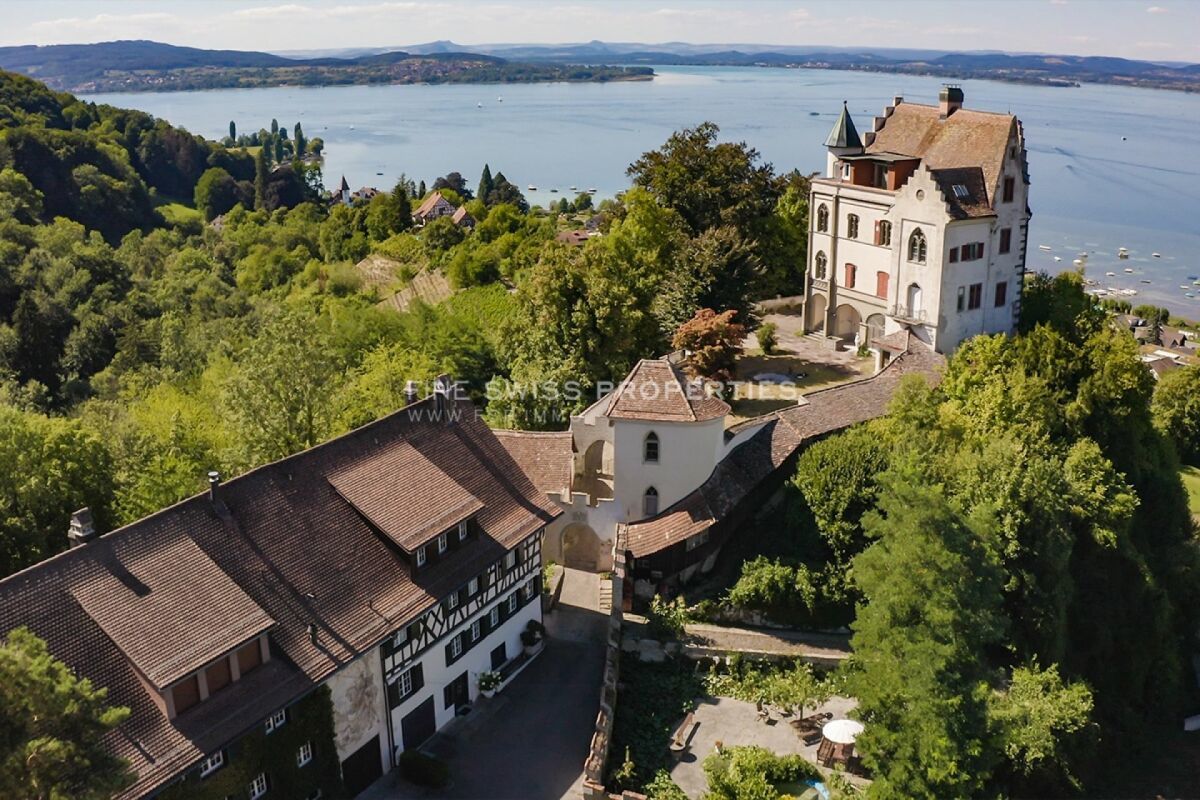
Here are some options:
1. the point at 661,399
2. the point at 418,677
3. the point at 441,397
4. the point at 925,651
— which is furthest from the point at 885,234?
the point at 418,677

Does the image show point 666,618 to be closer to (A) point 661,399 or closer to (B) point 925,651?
(A) point 661,399

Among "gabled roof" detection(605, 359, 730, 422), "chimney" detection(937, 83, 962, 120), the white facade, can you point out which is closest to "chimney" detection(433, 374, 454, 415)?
the white facade

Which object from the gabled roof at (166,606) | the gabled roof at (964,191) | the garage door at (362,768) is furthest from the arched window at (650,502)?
the gabled roof at (964,191)

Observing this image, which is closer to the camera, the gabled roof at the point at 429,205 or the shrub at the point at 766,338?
the shrub at the point at 766,338

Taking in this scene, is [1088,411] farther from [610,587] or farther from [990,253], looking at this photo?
[610,587]

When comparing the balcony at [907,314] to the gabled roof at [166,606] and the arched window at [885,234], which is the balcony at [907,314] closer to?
the arched window at [885,234]

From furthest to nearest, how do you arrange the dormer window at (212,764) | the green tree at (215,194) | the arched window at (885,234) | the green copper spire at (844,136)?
the green tree at (215,194), the green copper spire at (844,136), the arched window at (885,234), the dormer window at (212,764)

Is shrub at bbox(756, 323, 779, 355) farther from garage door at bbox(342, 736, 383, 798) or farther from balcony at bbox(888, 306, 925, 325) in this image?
garage door at bbox(342, 736, 383, 798)
